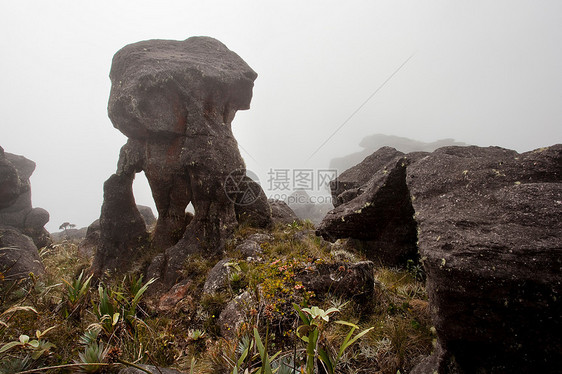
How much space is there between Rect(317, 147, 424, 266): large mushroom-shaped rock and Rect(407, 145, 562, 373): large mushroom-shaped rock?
2.48m

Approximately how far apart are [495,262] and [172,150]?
10.3 metres

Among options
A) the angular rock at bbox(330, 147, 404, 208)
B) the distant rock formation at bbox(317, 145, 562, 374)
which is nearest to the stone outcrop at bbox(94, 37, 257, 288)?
the angular rock at bbox(330, 147, 404, 208)

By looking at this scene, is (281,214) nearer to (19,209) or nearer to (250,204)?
(250,204)

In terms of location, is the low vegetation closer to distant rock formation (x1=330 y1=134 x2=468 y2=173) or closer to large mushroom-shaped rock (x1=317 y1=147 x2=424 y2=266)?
large mushroom-shaped rock (x1=317 y1=147 x2=424 y2=266)

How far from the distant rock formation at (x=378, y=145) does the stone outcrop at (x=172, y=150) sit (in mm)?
81252

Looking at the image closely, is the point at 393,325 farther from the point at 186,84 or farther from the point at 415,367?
the point at 186,84

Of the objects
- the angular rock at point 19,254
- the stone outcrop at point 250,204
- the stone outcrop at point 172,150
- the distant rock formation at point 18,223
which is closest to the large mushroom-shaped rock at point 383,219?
the stone outcrop at point 250,204

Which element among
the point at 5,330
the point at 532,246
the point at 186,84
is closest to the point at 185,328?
the point at 5,330

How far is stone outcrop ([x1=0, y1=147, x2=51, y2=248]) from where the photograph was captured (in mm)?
12775

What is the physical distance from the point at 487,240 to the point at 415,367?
1927 mm

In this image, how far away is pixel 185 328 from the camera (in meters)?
5.55

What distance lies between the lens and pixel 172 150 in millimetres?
10500

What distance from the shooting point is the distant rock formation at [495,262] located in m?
2.83

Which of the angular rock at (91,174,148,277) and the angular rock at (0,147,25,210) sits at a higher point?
the angular rock at (0,147,25,210)
